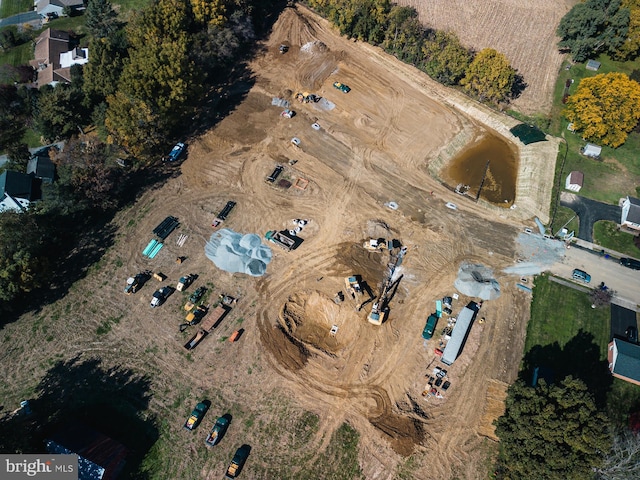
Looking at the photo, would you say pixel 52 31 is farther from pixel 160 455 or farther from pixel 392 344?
pixel 392 344

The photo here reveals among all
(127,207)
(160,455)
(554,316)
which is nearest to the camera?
(160,455)

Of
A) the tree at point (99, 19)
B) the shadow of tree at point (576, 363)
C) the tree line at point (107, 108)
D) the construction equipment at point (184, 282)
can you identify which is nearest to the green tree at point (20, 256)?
the tree line at point (107, 108)

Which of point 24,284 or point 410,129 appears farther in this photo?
point 410,129

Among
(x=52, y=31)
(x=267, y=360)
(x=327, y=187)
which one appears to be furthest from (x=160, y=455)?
(x=52, y=31)

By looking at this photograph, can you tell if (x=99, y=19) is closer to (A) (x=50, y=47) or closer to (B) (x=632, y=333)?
(A) (x=50, y=47)

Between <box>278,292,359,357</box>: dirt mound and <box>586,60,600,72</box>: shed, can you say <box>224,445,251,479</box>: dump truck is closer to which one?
<box>278,292,359,357</box>: dirt mound

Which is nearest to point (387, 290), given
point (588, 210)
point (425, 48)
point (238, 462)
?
point (238, 462)

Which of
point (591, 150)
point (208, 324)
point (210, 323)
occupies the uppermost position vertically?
point (591, 150)
